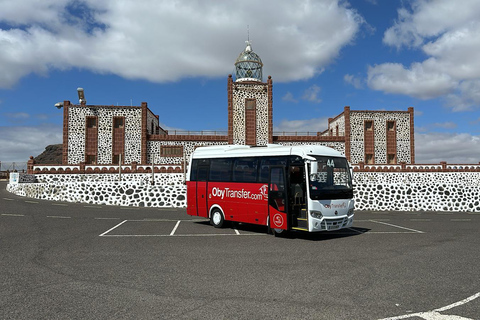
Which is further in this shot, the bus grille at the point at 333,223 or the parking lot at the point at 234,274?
the bus grille at the point at 333,223

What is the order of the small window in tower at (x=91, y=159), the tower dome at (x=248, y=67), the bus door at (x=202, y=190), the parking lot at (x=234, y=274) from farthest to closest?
the tower dome at (x=248, y=67) < the small window in tower at (x=91, y=159) < the bus door at (x=202, y=190) < the parking lot at (x=234, y=274)

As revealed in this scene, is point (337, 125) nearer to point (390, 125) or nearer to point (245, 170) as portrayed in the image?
point (390, 125)

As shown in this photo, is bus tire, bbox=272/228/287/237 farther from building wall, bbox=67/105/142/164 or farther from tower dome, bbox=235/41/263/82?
tower dome, bbox=235/41/263/82

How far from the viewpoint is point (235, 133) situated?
3266 centimetres

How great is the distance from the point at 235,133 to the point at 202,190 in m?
20.9

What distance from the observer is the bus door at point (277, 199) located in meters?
9.43

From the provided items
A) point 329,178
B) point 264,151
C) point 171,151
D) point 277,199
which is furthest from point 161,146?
point 329,178

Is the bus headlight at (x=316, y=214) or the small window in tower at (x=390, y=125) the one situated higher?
the small window in tower at (x=390, y=125)

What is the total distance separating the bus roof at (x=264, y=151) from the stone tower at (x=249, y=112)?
20.2 metres

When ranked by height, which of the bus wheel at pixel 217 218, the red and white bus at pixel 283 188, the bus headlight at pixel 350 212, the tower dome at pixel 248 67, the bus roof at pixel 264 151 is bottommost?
the bus wheel at pixel 217 218

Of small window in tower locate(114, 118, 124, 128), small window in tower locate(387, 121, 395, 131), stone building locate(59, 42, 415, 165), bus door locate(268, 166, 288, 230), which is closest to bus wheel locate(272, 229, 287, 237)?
bus door locate(268, 166, 288, 230)

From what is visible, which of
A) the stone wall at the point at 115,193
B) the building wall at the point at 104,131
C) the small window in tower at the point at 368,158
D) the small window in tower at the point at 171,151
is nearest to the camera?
the stone wall at the point at 115,193

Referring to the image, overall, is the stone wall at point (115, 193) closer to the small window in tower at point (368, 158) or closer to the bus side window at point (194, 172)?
the bus side window at point (194, 172)

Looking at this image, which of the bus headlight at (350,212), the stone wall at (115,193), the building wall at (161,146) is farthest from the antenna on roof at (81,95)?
the bus headlight at (350,212)
